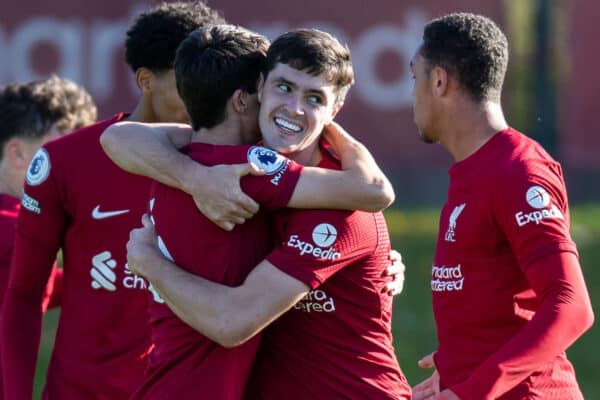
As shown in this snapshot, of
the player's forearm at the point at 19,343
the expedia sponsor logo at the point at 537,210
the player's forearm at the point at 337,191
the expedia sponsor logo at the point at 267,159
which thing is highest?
the expedia sponsor logo at the point at 267,159

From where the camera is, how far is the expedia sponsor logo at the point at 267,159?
12.3ft

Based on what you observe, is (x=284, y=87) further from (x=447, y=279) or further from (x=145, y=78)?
(x=145, y=78)

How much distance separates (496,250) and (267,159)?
0.94m

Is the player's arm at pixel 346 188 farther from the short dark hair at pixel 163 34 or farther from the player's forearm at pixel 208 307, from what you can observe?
the short dark hair at pixel 163 34

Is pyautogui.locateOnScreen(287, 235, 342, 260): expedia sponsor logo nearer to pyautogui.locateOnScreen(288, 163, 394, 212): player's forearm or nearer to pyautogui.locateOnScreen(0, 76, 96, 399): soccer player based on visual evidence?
pyautogui.locateOnScreen(288, 163, 394, 212): player's forearm

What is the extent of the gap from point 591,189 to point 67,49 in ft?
20.6

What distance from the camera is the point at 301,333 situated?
383cm

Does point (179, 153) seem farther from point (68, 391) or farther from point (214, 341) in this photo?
point (68, 391)

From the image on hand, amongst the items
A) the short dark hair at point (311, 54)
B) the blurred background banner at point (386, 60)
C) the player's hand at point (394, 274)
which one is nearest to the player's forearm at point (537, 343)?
the player's hand at point (394, 274)

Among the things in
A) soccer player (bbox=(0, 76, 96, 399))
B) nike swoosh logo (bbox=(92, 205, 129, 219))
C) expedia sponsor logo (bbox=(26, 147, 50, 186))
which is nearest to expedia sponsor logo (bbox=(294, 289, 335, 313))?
nike swoosh logo (bbox=(92, 205, 129, 219))

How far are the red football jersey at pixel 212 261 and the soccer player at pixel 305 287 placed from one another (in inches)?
2.0

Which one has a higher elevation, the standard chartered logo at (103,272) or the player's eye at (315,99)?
the player's eye at (315,99)

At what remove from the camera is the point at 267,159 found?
12.3 feet

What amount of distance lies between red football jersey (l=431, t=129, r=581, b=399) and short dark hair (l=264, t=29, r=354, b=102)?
2.28 ft
